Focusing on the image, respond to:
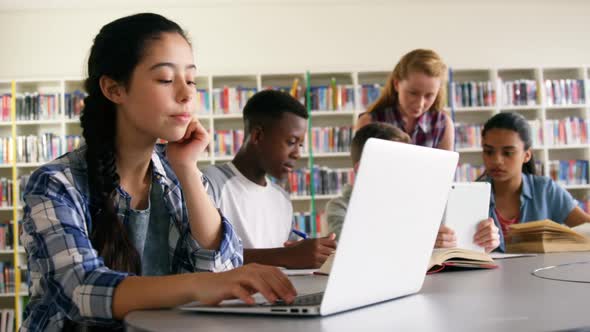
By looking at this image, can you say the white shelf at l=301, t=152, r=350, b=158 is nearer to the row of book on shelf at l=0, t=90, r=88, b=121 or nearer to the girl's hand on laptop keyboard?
the row of book on shelf at l=0, t=90, r=88, b=121

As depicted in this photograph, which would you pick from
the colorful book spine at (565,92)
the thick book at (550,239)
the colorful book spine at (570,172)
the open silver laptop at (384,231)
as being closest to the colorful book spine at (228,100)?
the colorful book spine at (565,92)

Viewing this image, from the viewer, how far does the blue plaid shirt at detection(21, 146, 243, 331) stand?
895mm

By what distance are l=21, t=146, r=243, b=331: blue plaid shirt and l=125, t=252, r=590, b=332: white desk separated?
0.09 metres

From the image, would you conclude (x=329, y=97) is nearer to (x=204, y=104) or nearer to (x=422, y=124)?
(x=204, y=104)

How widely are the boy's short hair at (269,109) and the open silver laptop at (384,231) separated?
1385 mm

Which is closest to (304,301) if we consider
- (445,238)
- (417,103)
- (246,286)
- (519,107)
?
(246,286)

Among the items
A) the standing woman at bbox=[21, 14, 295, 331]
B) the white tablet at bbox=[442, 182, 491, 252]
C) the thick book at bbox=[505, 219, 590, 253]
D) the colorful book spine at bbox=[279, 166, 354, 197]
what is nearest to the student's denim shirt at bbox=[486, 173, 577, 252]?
the thick book at bbox=[505, 219, 590, 253]

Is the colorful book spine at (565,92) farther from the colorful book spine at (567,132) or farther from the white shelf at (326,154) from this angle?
the white shelf at (326,154)

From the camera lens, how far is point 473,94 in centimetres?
592

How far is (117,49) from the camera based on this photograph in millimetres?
1222

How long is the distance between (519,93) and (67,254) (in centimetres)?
556

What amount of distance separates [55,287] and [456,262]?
0.68 m

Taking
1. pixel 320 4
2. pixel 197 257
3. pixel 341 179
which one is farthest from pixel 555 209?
pixel 320 4

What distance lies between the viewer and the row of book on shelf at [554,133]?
5910mm
